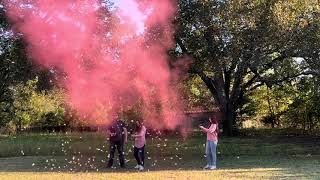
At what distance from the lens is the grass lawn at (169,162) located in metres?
14.6

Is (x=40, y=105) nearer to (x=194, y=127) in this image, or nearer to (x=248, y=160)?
(x=194, y=127)

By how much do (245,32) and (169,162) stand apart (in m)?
7.04

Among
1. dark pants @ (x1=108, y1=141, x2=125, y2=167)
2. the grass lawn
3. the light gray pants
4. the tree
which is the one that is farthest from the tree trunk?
dark pants @ (x1=108, y1=141, x2=125, y2=167)

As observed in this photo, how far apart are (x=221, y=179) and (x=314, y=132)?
76.3 ft

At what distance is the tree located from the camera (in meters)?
21.0

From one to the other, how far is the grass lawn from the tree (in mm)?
4228

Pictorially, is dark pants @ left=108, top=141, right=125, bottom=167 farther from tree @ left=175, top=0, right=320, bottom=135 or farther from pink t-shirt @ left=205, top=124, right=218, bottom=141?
tree @ left=175, top=0, right=320, bottom=135

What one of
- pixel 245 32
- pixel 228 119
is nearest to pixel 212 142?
pixel 245 32

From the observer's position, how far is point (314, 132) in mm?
34844

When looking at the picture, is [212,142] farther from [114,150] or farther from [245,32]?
[245,32]

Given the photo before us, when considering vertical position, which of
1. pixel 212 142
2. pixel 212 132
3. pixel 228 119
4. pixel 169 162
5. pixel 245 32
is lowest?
pixel 169 162

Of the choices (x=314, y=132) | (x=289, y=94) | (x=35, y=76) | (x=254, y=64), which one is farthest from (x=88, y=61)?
(x=289, y=94)

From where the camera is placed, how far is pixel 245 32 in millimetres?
21328

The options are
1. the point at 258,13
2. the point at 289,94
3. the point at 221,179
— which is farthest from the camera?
the point at 289,94
